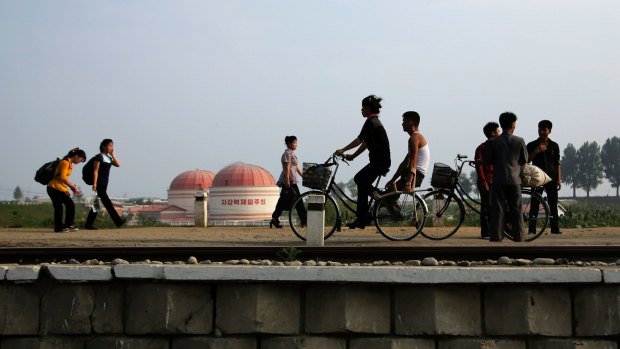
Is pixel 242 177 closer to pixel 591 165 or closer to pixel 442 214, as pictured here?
pixel 442 214

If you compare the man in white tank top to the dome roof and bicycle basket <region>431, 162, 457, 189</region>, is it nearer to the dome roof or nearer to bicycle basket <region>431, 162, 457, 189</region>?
bicycle basket <region>431, 162, 457, 189</region>

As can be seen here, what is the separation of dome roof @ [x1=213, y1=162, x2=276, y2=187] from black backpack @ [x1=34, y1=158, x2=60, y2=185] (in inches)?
2908

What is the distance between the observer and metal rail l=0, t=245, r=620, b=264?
795cm

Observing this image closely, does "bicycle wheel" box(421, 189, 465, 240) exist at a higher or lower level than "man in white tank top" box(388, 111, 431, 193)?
lower

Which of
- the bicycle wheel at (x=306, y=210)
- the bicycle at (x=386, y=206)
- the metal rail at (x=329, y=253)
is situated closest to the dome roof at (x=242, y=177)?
the bicycle wheel at (x=306, y=210)

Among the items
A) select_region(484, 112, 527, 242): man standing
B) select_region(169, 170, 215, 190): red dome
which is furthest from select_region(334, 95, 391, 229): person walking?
select_region(169, 170, 215, 190): red dome

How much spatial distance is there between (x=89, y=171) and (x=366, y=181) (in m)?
6.82

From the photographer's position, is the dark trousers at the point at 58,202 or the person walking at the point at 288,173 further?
the person walking at the point at 288,173

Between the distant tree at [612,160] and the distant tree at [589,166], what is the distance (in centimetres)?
205

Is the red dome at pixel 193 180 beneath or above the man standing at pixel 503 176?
above

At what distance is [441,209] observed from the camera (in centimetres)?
1061

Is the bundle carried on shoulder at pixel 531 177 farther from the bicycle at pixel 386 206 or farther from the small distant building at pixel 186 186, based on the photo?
the small distant building at pixel 186 186

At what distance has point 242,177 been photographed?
87500mm

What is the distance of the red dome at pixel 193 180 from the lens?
9906cm
